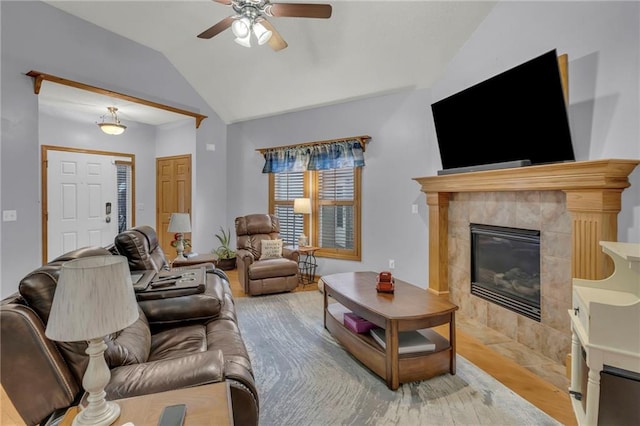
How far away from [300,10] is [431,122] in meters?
2.23

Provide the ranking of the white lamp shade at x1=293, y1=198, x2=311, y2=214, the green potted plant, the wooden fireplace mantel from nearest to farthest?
the wooden fireplace mantel → the white lamp shade at x1=293, y1=198, x2=311, y2=214 → the green potted plant

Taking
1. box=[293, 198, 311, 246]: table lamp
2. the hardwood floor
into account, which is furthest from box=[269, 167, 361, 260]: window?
the hardwood floor

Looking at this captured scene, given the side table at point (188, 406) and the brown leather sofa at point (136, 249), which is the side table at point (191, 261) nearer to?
the brown leather sofa at point (136, 249)

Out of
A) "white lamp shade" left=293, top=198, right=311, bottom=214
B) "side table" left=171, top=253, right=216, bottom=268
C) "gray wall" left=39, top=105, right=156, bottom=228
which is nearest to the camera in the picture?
"side table" left=171, top=253, right=216, bottom=268

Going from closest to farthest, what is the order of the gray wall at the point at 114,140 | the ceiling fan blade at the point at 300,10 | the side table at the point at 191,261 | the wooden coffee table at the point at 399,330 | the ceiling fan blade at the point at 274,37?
the wooden coffee table at the point at 399,330, the ceiling fan blade at the point at 300,10, the ceiling fan blade at the point at 274,37, the side table at the point at 191,261, the gray wall at the point at 114,140

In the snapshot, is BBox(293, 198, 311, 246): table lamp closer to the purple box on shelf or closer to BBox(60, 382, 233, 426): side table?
the purple box on shelf

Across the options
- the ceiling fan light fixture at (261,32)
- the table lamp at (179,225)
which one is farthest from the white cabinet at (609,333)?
the table lamp at (179,225)

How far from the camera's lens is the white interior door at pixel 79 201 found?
4535 millimetres

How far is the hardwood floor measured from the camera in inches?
77.9

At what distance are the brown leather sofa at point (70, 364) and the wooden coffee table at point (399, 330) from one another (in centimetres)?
99

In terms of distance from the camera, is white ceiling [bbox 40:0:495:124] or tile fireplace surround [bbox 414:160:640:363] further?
white ceiling [bbox 40:0:495:124]

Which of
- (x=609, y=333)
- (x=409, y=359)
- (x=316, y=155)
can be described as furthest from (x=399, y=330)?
(x=316, y=155)

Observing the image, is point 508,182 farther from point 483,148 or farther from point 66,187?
point 66,187

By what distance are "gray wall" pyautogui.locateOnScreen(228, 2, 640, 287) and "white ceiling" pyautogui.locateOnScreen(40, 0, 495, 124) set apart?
0.24 meters
